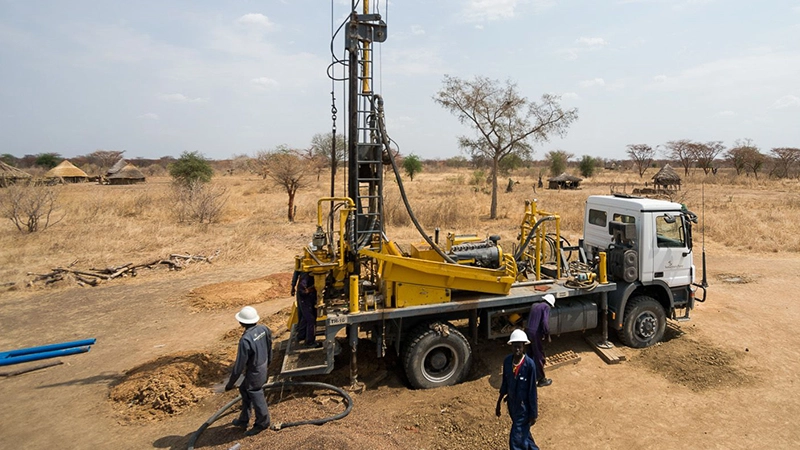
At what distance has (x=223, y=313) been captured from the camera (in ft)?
33.6

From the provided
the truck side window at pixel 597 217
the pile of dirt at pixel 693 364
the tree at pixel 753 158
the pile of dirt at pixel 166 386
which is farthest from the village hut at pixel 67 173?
the tree at pixel 753 158

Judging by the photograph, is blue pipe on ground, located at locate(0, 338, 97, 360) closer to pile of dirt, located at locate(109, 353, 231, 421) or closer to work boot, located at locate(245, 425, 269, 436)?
pile of dirt, located at locate(109, 353, 231, 421)

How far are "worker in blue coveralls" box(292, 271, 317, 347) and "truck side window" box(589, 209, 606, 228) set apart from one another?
226 inches

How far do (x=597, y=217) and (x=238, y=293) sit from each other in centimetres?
878

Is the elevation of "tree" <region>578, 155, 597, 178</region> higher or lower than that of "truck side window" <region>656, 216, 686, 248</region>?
higher

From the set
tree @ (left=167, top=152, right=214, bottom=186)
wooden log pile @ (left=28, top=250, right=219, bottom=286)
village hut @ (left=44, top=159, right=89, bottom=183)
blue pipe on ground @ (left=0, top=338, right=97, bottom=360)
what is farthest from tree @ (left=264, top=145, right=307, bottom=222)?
village hut @ (left=44, top=159, right=89, bottom=183)

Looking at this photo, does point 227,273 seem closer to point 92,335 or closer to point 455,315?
point 92,335

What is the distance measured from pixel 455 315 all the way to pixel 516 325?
1.12 m

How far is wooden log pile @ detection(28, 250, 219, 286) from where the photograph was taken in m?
12.6

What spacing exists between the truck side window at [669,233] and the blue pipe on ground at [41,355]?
1075 centimetres

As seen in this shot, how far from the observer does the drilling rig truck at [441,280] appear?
6.41 metres

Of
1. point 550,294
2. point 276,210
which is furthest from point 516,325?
point 276,210

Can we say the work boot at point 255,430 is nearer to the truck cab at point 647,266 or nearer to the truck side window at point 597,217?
the truck cab at point 647,266

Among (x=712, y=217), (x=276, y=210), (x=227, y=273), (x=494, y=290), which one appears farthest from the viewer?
(x=276, y=210)
